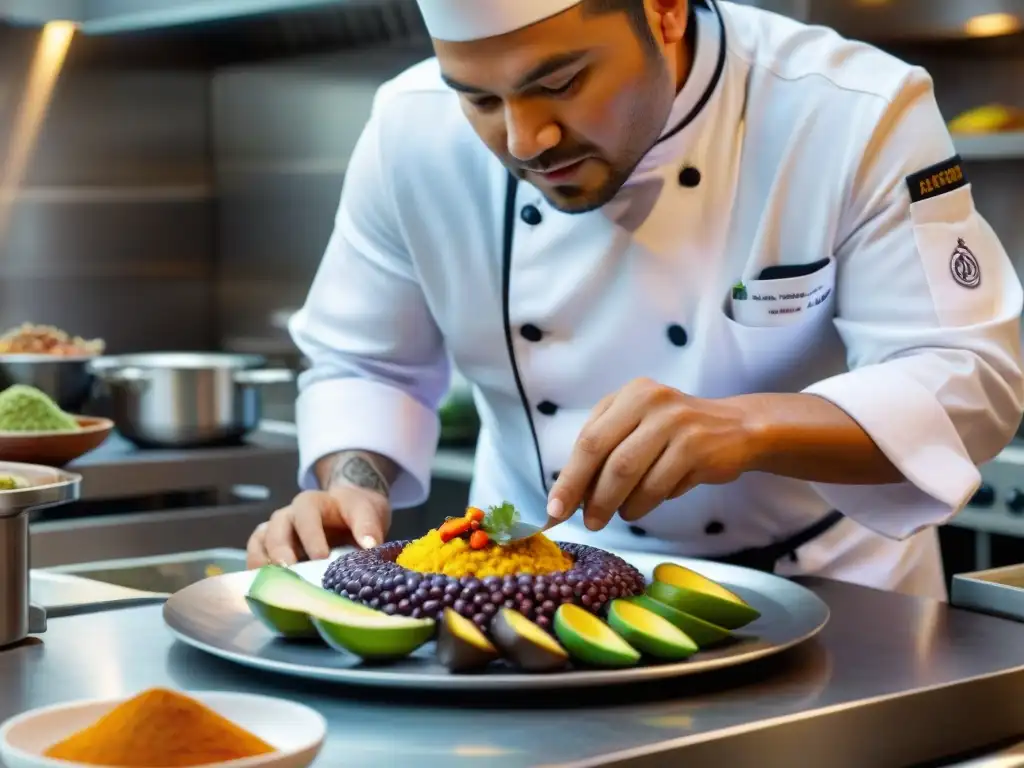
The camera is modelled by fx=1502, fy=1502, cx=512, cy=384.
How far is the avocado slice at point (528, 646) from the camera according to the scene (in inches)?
Result: 47.5

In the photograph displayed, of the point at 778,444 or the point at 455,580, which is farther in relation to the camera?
the point at 778,444

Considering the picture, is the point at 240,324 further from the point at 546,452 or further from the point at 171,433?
the point at 546,452

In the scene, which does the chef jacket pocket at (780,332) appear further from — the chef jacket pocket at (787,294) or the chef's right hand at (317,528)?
the chef's right hand at (317,528)

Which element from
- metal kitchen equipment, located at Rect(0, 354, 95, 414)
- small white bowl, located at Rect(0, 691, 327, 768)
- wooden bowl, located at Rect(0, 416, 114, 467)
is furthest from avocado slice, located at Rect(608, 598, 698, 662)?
metal kitchen equipment, located at Rect(0, 354, 95, 414)

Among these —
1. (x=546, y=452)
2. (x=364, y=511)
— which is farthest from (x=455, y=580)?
(x=546, y=452)

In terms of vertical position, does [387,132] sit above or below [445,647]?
above

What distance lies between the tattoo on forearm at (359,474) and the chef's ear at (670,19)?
0.72 m

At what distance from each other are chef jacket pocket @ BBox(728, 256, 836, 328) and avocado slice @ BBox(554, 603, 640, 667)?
737 mm

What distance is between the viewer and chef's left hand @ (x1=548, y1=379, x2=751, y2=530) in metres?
1.48

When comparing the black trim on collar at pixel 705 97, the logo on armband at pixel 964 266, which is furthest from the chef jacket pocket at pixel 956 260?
the black trim on collar at pixel 705 97

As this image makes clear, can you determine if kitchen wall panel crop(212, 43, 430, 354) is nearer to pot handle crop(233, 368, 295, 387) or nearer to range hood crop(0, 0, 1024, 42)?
range hood crop(0, 0, 1024, 42)

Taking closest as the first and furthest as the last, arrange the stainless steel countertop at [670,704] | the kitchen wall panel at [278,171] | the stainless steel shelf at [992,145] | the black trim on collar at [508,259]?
the stainless steel countertop at [670,704], the black trim on collar at [508,259], the stainless steel shelf at [992,145], the kitchen wall panel at [278,171]

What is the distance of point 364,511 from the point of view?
186 centimetres

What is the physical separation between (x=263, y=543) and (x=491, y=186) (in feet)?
1.90
